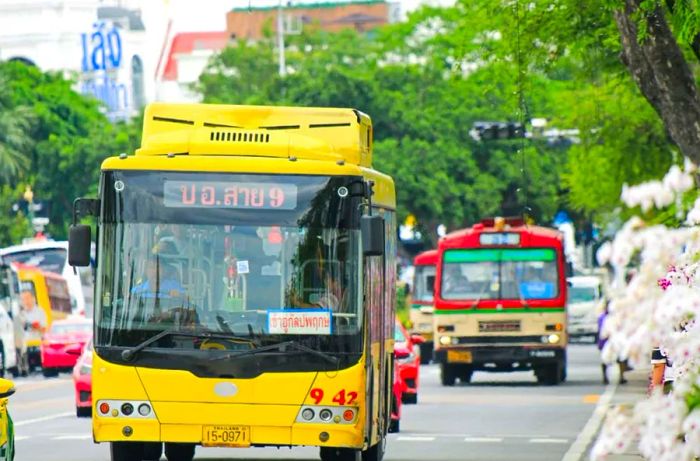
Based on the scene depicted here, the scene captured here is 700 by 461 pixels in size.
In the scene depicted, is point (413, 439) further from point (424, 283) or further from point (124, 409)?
point (424, 283)

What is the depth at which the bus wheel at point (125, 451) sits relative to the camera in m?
16.8

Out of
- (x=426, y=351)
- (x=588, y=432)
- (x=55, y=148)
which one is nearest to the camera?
(x=588, y=432)

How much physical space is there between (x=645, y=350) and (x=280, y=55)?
89.5 meters

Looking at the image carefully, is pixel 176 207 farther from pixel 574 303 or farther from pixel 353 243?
pixel 574 303

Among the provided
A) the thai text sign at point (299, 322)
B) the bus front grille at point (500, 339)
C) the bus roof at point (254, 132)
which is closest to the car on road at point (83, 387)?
the bus roof at point (254, 132)

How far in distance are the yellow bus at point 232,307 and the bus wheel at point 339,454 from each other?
120 centimetres

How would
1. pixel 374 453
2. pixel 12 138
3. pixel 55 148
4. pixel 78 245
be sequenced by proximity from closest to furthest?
pixel 78 245 → pixel 374 453 → pixel 12 138 → pixel 55 148

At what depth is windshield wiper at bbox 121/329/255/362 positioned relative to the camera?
15.7 meters

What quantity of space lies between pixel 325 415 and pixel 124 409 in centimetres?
151

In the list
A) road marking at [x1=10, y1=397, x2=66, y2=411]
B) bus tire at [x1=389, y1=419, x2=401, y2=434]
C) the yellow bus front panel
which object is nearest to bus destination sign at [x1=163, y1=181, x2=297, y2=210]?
the yellow bus front panel

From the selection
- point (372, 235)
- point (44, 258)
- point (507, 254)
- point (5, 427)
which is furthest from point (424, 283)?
point (5, 427)

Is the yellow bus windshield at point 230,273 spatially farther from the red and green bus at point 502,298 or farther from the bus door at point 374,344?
the red and green bus at point 502,298

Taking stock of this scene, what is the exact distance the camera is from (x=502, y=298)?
3578 centimetres

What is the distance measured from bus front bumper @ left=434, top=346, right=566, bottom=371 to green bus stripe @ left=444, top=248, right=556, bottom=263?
4.97ft
